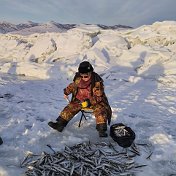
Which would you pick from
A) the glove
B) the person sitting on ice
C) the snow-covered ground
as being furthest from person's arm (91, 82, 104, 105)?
the snow-covered ground

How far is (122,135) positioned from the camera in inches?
228

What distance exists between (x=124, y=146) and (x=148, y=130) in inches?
49.2

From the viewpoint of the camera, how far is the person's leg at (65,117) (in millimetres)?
6379

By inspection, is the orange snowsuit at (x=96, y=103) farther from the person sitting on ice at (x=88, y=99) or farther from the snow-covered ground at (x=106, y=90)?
the snow-covered ground at (x=106, y=90)

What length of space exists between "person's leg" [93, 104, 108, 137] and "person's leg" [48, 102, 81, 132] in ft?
1.55

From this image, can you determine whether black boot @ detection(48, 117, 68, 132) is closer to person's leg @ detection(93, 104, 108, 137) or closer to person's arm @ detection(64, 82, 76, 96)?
person's arm @ detection(64, 82, 76, 96)

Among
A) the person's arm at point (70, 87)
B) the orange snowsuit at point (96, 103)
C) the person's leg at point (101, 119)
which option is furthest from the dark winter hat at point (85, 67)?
the person's leg at point (101, 119)

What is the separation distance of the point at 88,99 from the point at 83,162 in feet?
5.97

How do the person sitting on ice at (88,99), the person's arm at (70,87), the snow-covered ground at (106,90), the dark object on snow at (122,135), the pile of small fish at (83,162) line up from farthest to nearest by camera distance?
the person's arm at (70,87), the person sitting on ice at (88,99), the snow-covered ground at (106,90), the dark object on snow at (122,135), the pile of small fish at (83,162)

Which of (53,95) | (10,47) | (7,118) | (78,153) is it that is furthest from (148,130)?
(10,47)

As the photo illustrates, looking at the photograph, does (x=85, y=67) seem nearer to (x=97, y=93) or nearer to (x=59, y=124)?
(x=97, y=93)

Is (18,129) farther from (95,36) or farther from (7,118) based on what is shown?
(95,36)

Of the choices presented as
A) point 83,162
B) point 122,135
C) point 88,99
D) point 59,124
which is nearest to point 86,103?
point 88,99

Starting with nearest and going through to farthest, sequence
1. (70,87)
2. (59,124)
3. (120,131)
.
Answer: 1. (120,131)
2. (59,124)
3. (70,87)
